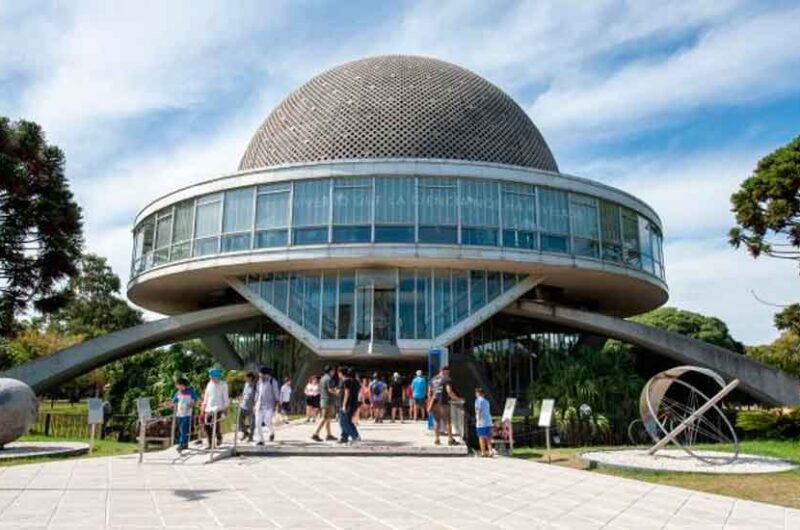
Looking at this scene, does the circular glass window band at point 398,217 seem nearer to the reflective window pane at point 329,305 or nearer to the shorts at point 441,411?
the reflective window pane at point 329,305

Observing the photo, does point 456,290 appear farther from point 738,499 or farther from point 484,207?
point 738,499

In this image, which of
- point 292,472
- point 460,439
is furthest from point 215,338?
point 292,472

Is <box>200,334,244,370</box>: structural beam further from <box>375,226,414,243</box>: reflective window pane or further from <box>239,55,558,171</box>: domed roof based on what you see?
<box>375,226,414,243</box>: reflective window pane

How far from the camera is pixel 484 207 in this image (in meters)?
21.1

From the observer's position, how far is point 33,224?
19.7 m

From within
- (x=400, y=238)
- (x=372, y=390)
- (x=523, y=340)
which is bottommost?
(x=372, y=390)

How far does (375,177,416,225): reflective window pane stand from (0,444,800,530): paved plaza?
38.3 ft

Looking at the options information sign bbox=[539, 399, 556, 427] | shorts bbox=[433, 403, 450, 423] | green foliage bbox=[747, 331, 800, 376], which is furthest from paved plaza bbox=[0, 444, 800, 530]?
green foliage bbox=[747, 331, 800, 376]

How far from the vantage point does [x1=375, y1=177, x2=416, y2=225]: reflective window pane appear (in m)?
20.6

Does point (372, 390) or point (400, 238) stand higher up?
point (400, 238)

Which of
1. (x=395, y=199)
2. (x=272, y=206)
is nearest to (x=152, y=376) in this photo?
(x=272, y=206)

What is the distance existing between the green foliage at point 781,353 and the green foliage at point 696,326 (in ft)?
4.19

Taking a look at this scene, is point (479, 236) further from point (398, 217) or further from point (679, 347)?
point (679, 347)

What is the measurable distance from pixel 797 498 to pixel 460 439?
6.22 meters
